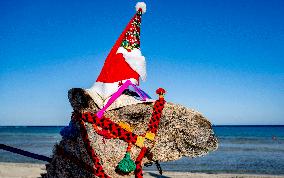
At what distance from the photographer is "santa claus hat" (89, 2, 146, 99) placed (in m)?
3.35

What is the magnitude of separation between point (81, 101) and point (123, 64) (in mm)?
669

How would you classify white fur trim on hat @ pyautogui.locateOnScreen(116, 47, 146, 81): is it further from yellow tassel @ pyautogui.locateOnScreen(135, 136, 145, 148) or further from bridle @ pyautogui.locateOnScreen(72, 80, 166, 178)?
yellow tassel @ pyautogui.locateOnScreen(135, 136, 145, 148)

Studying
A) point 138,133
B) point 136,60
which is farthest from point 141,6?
point 138,133

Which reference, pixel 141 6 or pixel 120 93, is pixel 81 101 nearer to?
pixel 120 93

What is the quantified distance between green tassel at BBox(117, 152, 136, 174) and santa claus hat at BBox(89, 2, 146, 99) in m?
0.67

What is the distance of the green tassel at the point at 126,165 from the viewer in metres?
2.89

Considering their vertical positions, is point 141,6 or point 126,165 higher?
point 141,6

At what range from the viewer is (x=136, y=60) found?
11.6 ft

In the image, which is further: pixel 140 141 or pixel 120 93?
pixel 120 93

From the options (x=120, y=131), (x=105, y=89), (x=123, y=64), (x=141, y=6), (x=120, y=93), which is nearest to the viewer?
(x=120, y=131)

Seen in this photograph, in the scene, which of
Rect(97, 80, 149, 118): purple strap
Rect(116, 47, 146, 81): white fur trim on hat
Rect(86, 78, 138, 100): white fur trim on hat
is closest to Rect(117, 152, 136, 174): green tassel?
Rect(97, 80, 149, 118): purple strap

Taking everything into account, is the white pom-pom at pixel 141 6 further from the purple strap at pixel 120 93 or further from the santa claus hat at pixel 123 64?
the purple strap at pixel 120 93

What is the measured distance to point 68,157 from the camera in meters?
3.18

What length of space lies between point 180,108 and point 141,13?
1266 mm
